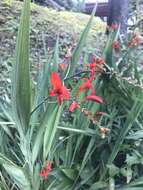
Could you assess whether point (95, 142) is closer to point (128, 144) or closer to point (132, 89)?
point (128, 144)

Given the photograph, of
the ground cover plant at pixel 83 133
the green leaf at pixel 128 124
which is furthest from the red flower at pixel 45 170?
the green leaf at pixel 128 124

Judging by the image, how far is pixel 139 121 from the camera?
2076 millimetres

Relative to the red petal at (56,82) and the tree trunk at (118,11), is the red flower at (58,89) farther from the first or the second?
the tree trunk at (118,11)

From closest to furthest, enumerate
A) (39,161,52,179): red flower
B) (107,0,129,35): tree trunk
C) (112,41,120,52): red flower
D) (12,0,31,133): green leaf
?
1. (12,0,31,133): green leaf
2. (39,161,52,179): red flower
3. (112,41,120,52): red flower
4. (107,0,129,35): tree trunk

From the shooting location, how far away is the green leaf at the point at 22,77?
1.53m

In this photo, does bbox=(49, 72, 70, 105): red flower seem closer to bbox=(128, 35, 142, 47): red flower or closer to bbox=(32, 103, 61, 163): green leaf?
bbox=(32, 103, 61, 163): green leaf

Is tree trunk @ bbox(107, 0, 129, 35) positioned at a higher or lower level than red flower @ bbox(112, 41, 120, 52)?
higher

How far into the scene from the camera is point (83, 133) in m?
1.95

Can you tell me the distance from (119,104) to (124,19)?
2426mm

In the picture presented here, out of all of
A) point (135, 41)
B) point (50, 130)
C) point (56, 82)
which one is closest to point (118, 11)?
point (135, 41)

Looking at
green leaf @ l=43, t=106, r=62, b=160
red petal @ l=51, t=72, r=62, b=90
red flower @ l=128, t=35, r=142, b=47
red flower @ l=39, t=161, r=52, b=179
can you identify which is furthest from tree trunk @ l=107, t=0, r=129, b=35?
red petal @ l=51, t=72, r=62, b=90

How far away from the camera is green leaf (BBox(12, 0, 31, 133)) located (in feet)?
5.00

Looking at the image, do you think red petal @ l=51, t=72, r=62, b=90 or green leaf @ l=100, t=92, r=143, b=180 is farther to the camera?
green leaf @ l=100, t=92, r=143, b=180

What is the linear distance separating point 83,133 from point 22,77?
0.48 m
